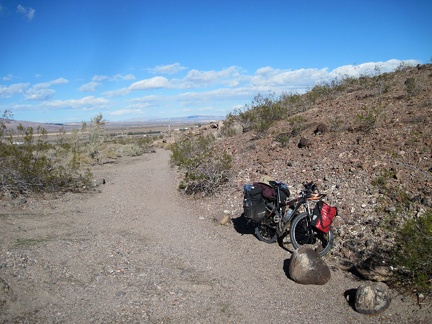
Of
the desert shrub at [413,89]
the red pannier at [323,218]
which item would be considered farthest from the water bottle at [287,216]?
the desert shrub at [413,89]

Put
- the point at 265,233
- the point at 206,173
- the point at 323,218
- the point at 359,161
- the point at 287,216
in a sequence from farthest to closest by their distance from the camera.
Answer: the point at 206,173, the point at 359,161, the point at 265,233, the point at 287,216, the point at 323,218

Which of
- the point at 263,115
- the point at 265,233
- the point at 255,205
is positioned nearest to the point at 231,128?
the point at 263,115

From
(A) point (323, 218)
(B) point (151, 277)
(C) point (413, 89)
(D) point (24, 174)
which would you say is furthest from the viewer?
(C) point (413, 89)

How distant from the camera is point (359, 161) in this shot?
8.98 m

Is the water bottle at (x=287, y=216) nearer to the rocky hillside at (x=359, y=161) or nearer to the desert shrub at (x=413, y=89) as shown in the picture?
the rocky hillside at (x=359, y=161)

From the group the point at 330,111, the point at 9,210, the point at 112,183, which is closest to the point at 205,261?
the point at 9,210

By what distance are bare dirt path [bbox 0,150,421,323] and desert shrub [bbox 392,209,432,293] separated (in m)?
0.39

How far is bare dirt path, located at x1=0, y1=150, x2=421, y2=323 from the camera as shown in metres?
4.32

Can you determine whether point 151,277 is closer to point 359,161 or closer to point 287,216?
point 287,216

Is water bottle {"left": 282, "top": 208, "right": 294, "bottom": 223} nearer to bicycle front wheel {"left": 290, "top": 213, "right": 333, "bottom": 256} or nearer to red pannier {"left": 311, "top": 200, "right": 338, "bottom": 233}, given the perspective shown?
bicycle front wheel {"left": 290, "top": 213, "right": 333, "bottom": 256}

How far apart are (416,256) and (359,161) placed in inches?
191

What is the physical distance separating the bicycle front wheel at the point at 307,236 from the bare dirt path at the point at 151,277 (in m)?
0.40

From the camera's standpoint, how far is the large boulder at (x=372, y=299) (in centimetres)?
437

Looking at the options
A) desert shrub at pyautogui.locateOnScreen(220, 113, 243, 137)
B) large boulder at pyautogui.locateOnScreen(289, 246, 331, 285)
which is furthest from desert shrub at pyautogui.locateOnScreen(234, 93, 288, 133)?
large boulder at pyautogui.locateOnScreen(289, 246, 331, 285)
